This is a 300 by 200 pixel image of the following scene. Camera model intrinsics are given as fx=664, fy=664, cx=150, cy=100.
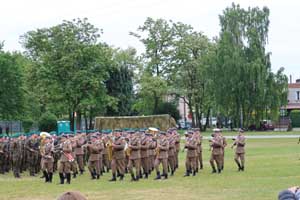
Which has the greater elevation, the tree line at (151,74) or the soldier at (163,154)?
the tree line at (151,74)

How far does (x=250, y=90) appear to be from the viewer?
64.9 meters

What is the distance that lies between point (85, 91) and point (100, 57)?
111 inches

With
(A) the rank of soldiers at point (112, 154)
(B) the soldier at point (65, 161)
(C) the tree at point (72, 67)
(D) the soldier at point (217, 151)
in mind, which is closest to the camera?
(B) the soldier at point (65, 161)

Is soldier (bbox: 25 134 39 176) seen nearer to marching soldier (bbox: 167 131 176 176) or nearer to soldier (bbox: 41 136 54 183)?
soldier (bbox: 41 136 54 183)

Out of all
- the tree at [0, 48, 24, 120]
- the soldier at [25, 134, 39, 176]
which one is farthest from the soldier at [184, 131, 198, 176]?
the tree at [0, 48, 24, 120]

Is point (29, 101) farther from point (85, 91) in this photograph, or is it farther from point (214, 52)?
point (214, 52)

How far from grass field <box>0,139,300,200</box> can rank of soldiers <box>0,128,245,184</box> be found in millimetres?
395

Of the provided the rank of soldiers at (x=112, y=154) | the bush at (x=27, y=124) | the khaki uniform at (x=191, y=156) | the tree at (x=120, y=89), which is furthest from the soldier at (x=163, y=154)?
the tree at (x=120, y=89)

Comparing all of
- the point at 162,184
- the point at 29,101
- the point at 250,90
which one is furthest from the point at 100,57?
the point at 162,184

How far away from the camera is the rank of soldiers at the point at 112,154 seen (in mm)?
21844

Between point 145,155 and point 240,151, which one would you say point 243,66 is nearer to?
point 240,151

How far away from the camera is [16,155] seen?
80.8 ft

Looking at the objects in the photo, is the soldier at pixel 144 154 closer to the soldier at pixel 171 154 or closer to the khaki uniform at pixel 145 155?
the khaki uniform at pixel 145 155

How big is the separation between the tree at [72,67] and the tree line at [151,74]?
7cm
